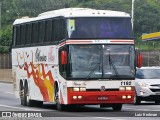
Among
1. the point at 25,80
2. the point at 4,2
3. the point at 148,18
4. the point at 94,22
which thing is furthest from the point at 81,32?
the point at 4,2

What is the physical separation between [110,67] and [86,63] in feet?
2.72

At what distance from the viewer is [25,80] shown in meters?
32.9

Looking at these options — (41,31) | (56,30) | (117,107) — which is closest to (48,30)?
(41,31)

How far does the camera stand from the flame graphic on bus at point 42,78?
2886 cm

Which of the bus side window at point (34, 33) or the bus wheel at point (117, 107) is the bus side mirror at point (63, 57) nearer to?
the bus wheel at point (117, 107)

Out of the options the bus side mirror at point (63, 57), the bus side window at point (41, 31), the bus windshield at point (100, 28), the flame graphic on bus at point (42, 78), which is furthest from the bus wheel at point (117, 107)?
the bus side window at point (41, 31)

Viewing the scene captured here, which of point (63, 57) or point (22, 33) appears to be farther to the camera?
point (22, 33)

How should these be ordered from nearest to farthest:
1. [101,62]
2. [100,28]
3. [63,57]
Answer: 1. [63,57]
2. [101,62]
3. [100,28]

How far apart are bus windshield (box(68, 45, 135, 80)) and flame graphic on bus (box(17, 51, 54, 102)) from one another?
2380mm

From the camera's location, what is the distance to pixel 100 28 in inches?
1064

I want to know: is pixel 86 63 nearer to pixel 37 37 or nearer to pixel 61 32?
pixel 61 32

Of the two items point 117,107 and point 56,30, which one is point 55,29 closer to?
point 56,30

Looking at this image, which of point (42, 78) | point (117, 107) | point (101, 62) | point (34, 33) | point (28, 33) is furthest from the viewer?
point (28, 33)

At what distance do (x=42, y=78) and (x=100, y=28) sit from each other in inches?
161
